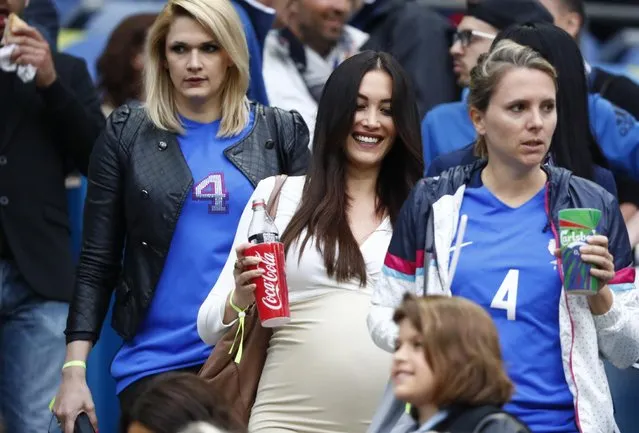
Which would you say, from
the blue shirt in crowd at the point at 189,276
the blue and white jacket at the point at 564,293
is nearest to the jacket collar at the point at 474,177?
the blue and white jacket at the point at 564,293

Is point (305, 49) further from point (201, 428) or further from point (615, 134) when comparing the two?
point (201, 428)

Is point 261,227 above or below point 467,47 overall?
below

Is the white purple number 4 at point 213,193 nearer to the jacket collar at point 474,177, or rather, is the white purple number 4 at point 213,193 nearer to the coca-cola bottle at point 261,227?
the coca-cola bottle at point 261,227

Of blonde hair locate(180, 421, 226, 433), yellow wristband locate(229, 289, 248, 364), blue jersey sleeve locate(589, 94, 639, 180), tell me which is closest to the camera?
blonde hair locate(180, 421, 226, 433)

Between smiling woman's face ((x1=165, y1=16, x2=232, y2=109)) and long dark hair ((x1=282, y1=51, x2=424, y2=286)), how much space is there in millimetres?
579

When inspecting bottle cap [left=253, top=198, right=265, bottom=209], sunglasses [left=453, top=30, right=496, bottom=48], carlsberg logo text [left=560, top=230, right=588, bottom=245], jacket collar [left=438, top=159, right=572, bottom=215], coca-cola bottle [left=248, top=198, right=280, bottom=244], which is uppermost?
sunglasses [left=453, top=30, right=496, bottom=48]

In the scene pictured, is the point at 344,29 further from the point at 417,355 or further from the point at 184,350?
the point at 417,355

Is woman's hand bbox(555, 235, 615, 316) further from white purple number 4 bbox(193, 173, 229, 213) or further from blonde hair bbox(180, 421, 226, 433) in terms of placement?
white purple number 4 bbox(193, 173, 229, 213)

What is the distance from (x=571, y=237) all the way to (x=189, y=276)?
1834 mm

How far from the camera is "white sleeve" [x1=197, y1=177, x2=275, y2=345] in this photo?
5965 millimetres

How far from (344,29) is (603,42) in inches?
228

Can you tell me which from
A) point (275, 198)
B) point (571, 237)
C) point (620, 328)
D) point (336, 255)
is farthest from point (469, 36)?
point (571, 237)

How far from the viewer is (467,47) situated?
8.11m

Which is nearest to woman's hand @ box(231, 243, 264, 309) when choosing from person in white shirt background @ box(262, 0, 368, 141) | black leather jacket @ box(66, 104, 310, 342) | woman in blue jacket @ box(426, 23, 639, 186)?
black leather jacket @ box(66, 104, 310, 342)
